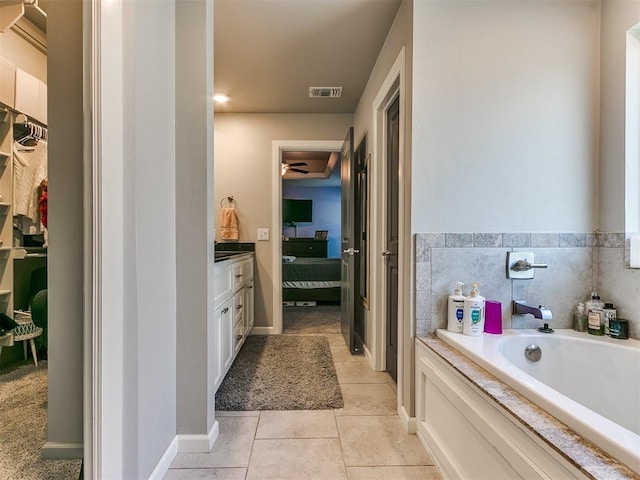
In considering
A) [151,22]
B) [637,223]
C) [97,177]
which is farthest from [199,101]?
[637,223]

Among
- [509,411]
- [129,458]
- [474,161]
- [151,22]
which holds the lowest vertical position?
[129,458]

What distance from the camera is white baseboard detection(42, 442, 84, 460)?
1018mm

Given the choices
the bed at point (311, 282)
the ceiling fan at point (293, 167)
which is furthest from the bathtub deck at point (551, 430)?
the ceiling fan at point (293, 167)

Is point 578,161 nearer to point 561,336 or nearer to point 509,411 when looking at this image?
point 561,336

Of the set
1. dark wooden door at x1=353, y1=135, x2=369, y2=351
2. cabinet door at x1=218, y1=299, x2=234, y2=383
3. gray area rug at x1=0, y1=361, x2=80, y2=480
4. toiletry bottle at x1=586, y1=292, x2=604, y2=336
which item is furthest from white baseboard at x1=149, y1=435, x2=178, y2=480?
toiletry bottle at x1=586, y1=292, x2=604, y2=336

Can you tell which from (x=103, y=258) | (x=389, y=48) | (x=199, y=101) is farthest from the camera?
(x=389, y=48)

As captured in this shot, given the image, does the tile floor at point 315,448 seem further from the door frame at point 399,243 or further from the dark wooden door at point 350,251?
the dark wooden door at point 350,251

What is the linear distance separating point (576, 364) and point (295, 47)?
2495 mm

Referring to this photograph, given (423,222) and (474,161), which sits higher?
(474,161)

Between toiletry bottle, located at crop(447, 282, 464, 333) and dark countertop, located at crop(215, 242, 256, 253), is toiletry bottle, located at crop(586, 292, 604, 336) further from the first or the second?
dark countertop, located at crop(215, 242, 256, 253)

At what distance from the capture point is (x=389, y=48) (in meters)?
2.13

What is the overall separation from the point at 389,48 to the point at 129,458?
2476mm

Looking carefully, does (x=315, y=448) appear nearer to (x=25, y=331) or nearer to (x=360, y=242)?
A: (x=25, y=331)

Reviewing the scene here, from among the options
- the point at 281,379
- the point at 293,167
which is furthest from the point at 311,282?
the point at 281,379
